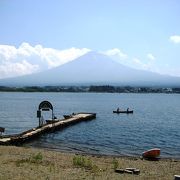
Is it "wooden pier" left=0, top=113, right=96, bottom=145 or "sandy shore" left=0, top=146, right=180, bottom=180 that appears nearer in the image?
"sandy shore" left=0, top=146, right=180, bottom=180

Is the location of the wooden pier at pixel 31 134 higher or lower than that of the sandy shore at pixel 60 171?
lower

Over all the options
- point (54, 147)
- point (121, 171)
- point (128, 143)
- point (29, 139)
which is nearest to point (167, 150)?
point (128, 143)

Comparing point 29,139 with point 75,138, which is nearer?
point 29,139

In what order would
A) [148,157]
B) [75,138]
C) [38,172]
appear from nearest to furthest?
1. [38,172]
2. [148,157]
3. [75,138]

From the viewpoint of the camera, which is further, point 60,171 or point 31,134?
point 31,134

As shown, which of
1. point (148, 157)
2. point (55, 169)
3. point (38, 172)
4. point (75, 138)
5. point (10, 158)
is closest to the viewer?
point (38, 172)

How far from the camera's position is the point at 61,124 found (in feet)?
130

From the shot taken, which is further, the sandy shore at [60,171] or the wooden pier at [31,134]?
the wooden pier at [31,134]

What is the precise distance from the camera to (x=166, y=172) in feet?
53.5

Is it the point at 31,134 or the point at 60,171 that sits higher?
the point at 60,171

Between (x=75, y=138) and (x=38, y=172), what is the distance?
1852 centimetres

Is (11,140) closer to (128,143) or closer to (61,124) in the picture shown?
(128,143)

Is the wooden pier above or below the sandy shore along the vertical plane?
below

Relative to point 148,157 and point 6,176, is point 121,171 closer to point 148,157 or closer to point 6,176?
point 6,176
